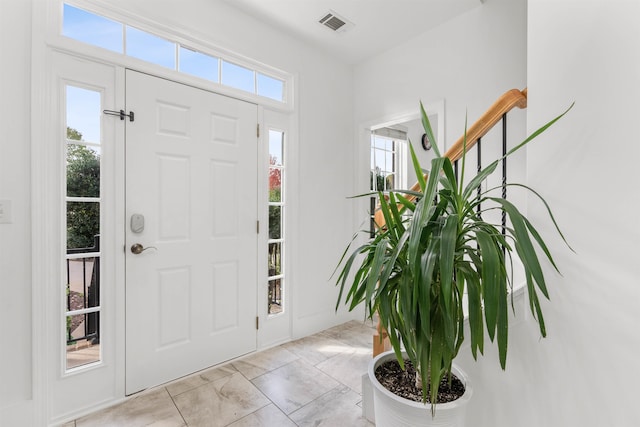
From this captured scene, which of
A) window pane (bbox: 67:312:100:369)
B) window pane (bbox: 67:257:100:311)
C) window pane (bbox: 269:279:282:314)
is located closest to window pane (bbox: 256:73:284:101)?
window pane (bbox: 269:279:282:314)

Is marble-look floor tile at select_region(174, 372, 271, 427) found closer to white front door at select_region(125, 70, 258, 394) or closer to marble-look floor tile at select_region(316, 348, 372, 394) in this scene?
white front door at select_region(125, 70, 258, 394)

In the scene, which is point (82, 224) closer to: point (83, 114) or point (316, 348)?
point (83, 114)

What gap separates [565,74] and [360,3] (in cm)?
171

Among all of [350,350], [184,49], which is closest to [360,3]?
[184,49]

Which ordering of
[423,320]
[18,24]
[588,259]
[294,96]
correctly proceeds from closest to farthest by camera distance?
[423,320] < [588,259] < [18,24] < [294,96]

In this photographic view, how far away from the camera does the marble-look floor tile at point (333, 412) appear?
1.66m

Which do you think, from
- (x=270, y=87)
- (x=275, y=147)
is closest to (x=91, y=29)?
(x=270, y=87)

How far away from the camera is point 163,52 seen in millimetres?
2051

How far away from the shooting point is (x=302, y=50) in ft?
9.15

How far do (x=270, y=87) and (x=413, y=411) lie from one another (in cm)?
249

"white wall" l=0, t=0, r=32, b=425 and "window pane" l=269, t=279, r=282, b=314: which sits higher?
"white wall" l=0, t=0, r=32, b=425

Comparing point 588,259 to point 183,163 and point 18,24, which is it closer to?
point 183,163

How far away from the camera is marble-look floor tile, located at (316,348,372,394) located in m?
2.06

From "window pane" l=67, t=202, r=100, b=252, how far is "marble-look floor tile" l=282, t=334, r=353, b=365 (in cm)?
165
